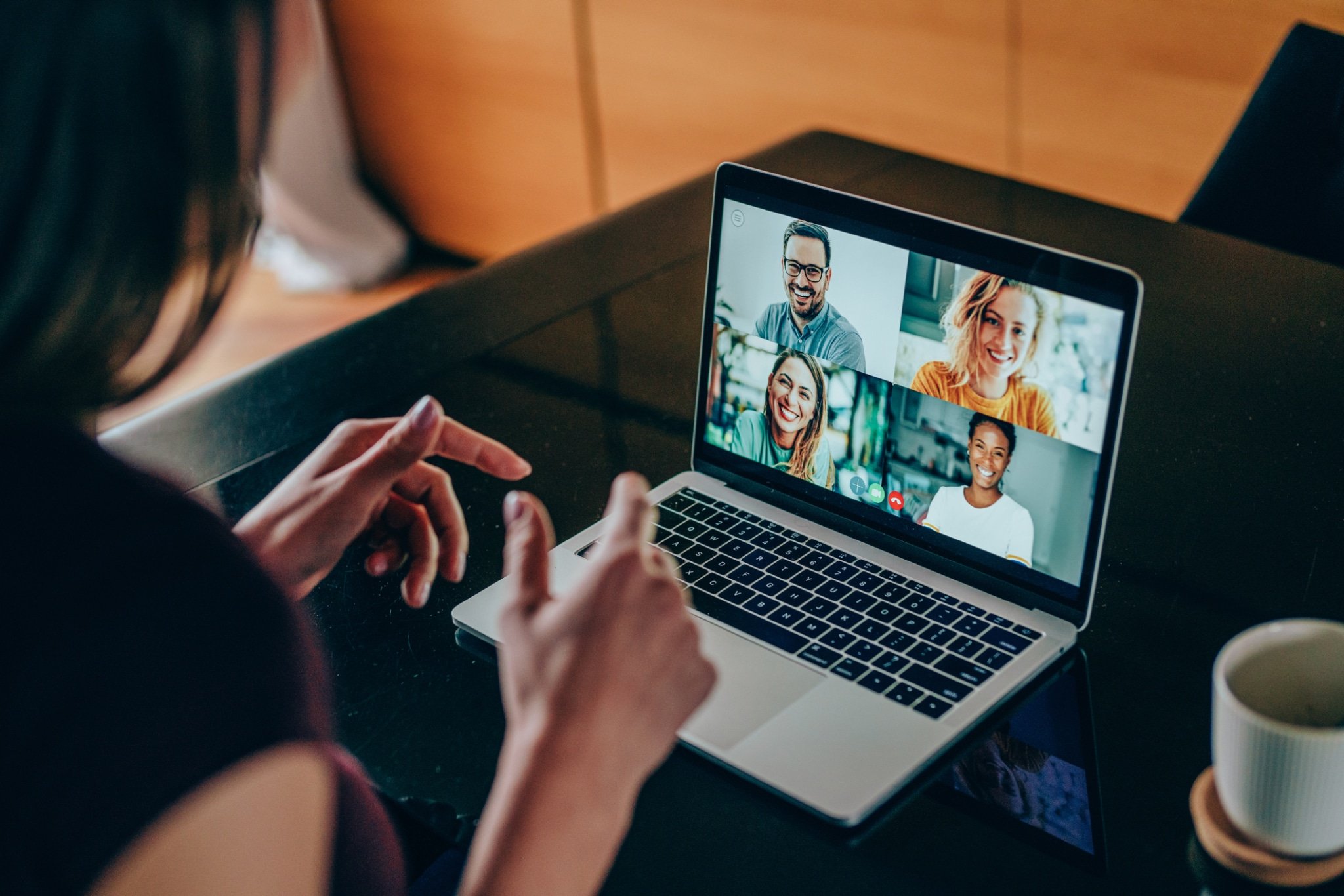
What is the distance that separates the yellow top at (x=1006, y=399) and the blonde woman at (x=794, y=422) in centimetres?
9

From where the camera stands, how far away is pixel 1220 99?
2213 mm

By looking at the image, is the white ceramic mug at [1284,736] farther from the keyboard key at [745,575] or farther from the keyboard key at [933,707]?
the keyboard key at [745,575]

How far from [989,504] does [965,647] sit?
100 mm

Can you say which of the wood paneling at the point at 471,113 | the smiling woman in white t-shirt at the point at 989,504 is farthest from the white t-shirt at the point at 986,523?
the wood paneling at the point at 471,113

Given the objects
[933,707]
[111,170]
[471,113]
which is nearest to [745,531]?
[933,707]

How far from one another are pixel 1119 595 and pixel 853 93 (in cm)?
206

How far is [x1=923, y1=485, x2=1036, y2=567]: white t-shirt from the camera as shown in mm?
800

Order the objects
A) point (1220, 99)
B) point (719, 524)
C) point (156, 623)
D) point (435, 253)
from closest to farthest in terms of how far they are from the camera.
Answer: point (156, 623) < point (719, 524) < point (1220, 99) < point (435, 253)

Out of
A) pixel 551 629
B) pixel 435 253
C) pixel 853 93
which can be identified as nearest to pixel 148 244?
pixel 551 629

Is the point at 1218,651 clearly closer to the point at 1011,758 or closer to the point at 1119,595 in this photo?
the point at 1119,595

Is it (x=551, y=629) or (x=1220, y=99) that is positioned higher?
(x=551, y=629)

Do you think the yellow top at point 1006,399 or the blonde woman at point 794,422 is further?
the blonde woman at point 794,422

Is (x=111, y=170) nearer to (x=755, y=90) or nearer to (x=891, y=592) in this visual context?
(x=891, y=592)

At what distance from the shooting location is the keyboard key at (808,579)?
844 mm
